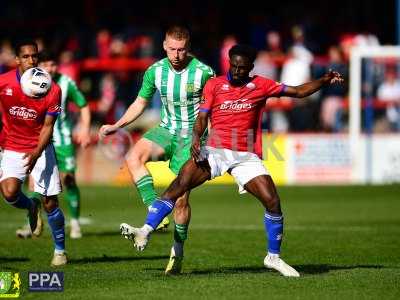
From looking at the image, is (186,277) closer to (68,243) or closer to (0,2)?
(68,243)

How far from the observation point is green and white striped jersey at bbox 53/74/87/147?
14.9 m

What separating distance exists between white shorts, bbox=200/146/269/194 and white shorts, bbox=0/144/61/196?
6.16 feet

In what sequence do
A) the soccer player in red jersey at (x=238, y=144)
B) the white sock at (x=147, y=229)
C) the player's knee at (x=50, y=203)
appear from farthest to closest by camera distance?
the player's knee at (x=50, y=203) → the soccer player in red jersey at (x=238, y=144) → the white sock at (x=147, y=229)

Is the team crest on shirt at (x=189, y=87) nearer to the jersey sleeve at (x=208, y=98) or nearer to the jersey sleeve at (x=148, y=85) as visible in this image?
the jersey sleeve at (x=148, y=85)

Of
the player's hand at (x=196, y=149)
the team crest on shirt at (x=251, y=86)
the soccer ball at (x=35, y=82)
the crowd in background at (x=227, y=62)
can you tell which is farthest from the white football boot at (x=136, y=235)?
the crowd in background at (x=227, y=62)

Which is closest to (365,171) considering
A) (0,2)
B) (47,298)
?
(0,2)

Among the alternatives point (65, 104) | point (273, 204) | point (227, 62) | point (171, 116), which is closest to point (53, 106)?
point (171, 116)

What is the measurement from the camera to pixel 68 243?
14.6 metres

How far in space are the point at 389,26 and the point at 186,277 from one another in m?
23.4

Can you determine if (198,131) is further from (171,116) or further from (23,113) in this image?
(23,113)

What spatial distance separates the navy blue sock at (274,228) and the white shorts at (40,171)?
242cm

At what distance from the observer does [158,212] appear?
10633 millimetres

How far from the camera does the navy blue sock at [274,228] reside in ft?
35.5

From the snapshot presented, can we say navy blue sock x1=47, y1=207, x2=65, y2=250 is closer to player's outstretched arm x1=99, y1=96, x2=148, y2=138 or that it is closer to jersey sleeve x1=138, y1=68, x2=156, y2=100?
player's outstretched arm x1=99, y1=96, x2=148, y2=138
